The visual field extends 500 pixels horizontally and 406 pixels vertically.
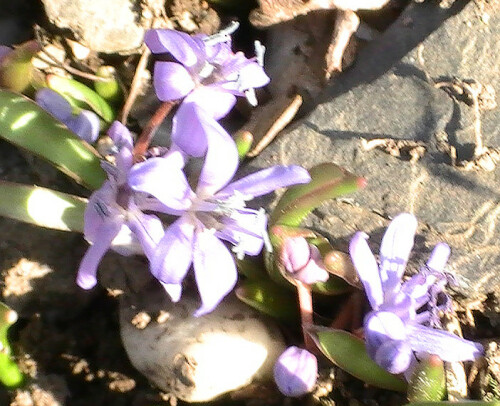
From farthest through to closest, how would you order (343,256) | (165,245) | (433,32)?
(433,32), (343,256), (165,245)

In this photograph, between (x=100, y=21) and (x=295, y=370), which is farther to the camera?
(x=100, y=21)

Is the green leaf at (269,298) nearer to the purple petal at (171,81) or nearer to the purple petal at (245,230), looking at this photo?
the purple petal at (245,230)

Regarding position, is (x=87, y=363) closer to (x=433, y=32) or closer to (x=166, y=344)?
(x=166, y=344)

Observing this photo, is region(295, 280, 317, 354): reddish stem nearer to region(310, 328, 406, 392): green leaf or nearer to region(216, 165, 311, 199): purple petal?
region(310, 328, 406, 392): green leaf

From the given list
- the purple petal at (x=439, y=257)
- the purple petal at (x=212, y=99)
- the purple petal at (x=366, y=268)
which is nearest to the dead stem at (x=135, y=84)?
the purple petal at (x=212, y=99)

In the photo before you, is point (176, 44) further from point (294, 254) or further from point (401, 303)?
point (401, 303)

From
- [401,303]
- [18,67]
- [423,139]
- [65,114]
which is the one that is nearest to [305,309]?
[401,303]

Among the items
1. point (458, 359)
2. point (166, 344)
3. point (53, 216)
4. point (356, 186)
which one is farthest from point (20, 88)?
point (458, 359)
